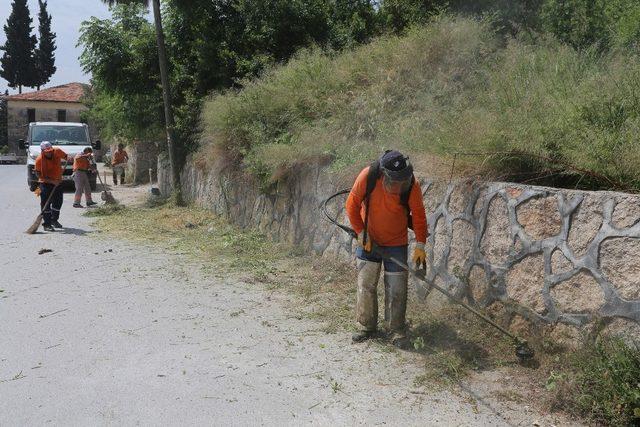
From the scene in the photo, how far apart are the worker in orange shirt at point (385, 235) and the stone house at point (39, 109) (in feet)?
211

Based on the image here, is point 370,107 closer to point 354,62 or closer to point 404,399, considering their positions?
point 354,62

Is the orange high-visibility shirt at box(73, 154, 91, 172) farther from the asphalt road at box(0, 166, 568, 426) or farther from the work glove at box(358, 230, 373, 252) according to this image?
the work glove at box(358, 230, 373, 252)

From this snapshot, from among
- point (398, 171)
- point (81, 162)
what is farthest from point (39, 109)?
point (398, 171)

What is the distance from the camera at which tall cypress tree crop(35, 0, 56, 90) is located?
259 ft

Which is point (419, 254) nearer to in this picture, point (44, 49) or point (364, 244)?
point (364, 244)

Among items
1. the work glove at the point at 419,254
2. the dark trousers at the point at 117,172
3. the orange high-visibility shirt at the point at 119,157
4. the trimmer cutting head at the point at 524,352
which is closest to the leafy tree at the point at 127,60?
the orange high-visibility shirt at the point at 119,157

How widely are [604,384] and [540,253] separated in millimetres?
1190

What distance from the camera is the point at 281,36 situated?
1572 cm

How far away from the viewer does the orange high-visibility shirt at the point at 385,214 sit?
207 inches

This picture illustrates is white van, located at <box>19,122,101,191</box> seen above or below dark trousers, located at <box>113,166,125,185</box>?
above

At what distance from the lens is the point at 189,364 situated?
16.6ft

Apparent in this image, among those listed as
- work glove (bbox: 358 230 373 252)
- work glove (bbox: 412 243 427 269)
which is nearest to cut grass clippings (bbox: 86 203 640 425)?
work glove (bbox: 412 243 427 269)

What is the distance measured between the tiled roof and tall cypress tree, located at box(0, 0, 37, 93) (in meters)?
14.4

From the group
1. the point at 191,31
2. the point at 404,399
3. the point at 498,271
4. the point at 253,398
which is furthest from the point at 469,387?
the point at 191,31
